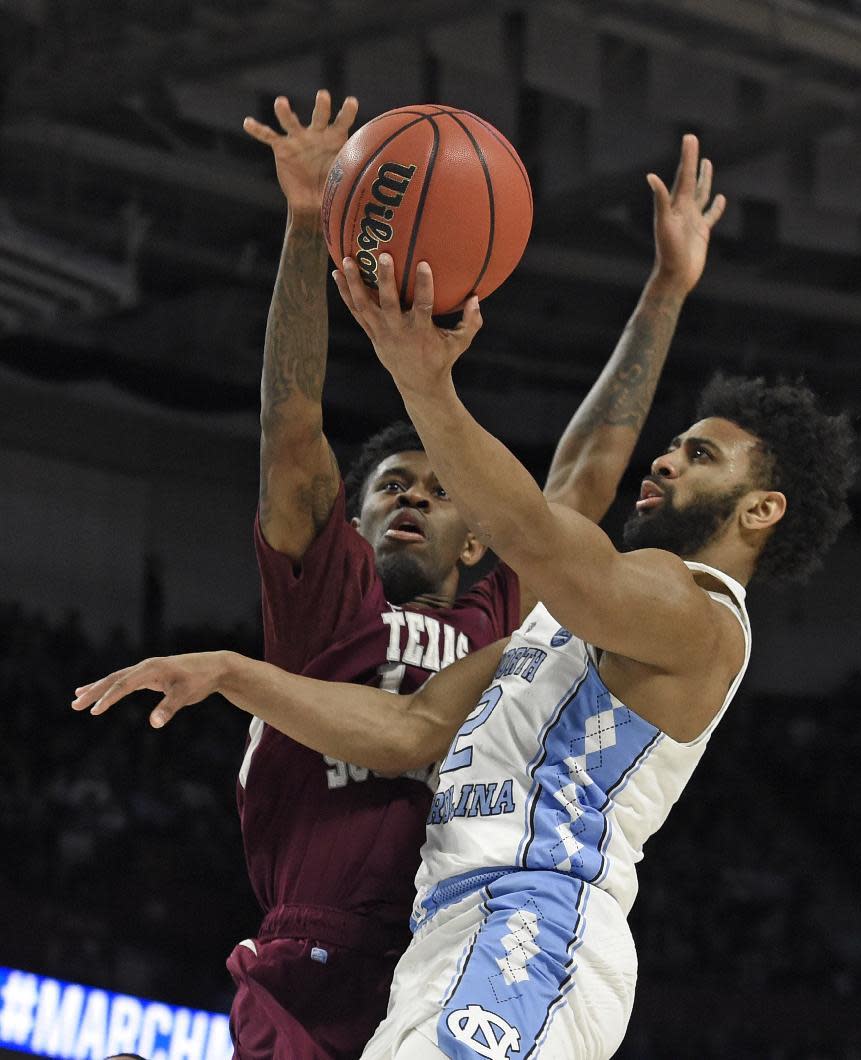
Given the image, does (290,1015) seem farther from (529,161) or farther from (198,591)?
(198,591)

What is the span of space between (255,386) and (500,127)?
11.4ft

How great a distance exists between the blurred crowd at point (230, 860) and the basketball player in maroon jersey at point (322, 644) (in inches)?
224

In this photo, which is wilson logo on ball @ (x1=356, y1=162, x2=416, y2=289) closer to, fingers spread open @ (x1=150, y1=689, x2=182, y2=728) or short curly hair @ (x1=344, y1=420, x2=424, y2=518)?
fingers spread open @ (x1=150, y1=689, x2=182, y2=728)

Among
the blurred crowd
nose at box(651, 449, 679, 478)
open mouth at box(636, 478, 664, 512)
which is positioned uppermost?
nose at box(651, 449, 679, 478)

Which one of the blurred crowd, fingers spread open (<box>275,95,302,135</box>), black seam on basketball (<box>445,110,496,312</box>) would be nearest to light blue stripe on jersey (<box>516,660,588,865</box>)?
black seam on basketball (<box>445,110,496,312</box>)

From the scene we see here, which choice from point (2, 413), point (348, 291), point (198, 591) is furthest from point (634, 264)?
point (348, 291)

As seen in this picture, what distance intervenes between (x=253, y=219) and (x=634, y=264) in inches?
118

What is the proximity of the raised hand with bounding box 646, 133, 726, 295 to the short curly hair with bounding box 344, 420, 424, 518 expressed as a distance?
0.77m

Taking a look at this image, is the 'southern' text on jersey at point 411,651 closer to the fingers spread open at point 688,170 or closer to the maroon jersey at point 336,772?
the maroon jersey at point 336,772

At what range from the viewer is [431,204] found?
7.64 ft

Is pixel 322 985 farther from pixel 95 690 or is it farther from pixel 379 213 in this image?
pixel 379 213

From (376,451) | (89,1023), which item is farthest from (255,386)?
(376,451)

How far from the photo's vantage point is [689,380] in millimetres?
11891

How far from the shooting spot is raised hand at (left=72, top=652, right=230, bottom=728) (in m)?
2.23
